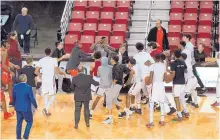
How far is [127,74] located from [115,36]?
503 cm

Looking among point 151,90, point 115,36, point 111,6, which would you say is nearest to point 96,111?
point 151,90

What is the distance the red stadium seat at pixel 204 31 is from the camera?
17094mm

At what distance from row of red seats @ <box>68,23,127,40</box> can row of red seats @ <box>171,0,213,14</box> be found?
5.94ft

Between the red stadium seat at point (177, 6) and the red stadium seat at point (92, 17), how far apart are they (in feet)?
7.76

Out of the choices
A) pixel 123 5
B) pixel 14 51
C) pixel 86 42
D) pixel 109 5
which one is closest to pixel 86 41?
pixel 86 42

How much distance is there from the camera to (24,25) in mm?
16062

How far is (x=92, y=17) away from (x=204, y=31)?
3450 mm

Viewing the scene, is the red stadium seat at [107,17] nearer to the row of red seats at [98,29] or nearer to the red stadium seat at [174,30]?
the row of red seats at [98,29]


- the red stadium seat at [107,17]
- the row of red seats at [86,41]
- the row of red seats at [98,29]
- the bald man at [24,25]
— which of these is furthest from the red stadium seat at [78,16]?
the bald man at [24,25]

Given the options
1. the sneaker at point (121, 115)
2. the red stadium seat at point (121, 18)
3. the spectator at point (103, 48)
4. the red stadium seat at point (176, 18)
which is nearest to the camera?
the sneaker at point (121, 115)

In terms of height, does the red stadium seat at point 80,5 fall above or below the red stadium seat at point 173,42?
above

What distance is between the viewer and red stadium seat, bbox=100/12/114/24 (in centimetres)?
1786

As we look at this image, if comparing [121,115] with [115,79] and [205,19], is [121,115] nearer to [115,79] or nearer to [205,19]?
[115,79]

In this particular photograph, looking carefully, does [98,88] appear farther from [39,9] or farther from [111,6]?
[39,9]
